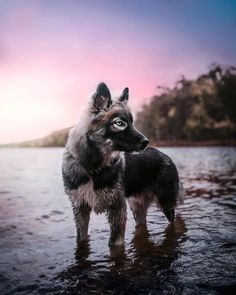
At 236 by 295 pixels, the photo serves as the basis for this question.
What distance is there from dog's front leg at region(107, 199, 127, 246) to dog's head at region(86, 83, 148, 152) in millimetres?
934

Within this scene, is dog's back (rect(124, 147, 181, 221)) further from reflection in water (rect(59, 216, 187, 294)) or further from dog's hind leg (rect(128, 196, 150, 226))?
reflection in water (rect(59, 216, 187, 294))

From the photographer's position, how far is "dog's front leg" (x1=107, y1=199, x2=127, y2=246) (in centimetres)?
543

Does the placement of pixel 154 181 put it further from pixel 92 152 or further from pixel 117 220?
pixel 92 152

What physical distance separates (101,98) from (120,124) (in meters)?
0.43

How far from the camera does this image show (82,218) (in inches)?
219

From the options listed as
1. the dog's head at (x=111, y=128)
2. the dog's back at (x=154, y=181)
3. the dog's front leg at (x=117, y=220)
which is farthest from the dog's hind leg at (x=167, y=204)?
the dog's head at (x=111, y=128)

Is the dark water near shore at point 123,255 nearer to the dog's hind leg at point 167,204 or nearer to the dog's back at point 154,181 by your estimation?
the dog's hind leg at point 167,204

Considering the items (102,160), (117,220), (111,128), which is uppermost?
(111,128)

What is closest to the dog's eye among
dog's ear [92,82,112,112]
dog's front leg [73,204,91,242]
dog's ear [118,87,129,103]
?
dog's ear [92,82,112,112]

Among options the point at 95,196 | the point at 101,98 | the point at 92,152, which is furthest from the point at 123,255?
the point at 101,98

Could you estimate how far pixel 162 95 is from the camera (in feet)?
262

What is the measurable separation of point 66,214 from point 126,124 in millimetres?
4025

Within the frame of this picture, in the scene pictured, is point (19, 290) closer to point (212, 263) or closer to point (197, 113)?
point (212, 263)

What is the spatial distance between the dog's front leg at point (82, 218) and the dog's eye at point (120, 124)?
130cm
